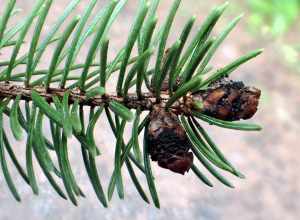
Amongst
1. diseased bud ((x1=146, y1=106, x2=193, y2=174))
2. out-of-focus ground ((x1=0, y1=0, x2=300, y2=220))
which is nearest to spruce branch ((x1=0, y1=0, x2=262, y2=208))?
diseased bud ((x1=146, y1=106, x2=193, y2=174))

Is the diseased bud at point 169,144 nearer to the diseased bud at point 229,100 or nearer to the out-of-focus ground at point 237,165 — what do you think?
the diseased bud at point 229,100

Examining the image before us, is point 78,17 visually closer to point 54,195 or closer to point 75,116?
point 75,116

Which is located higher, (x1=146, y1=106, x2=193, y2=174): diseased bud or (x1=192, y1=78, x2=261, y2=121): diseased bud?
(x1=192, y1=78, x2=261, y2=121): diseased bud

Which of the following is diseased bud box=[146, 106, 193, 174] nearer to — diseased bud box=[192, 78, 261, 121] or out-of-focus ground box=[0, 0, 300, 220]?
diseased bud box=[192, 78, 261, 121]

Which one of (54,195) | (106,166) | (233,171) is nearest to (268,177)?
(106,166)

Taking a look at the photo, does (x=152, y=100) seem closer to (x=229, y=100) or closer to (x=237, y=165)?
(x=229, y=100)

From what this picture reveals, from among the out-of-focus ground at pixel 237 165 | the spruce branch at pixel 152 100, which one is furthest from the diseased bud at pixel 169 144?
the out-of-focus ground at pixel 237 165

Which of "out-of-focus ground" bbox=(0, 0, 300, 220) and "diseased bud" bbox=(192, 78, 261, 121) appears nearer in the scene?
"diseased bud" bbox=(192, 78, 261, 121)
